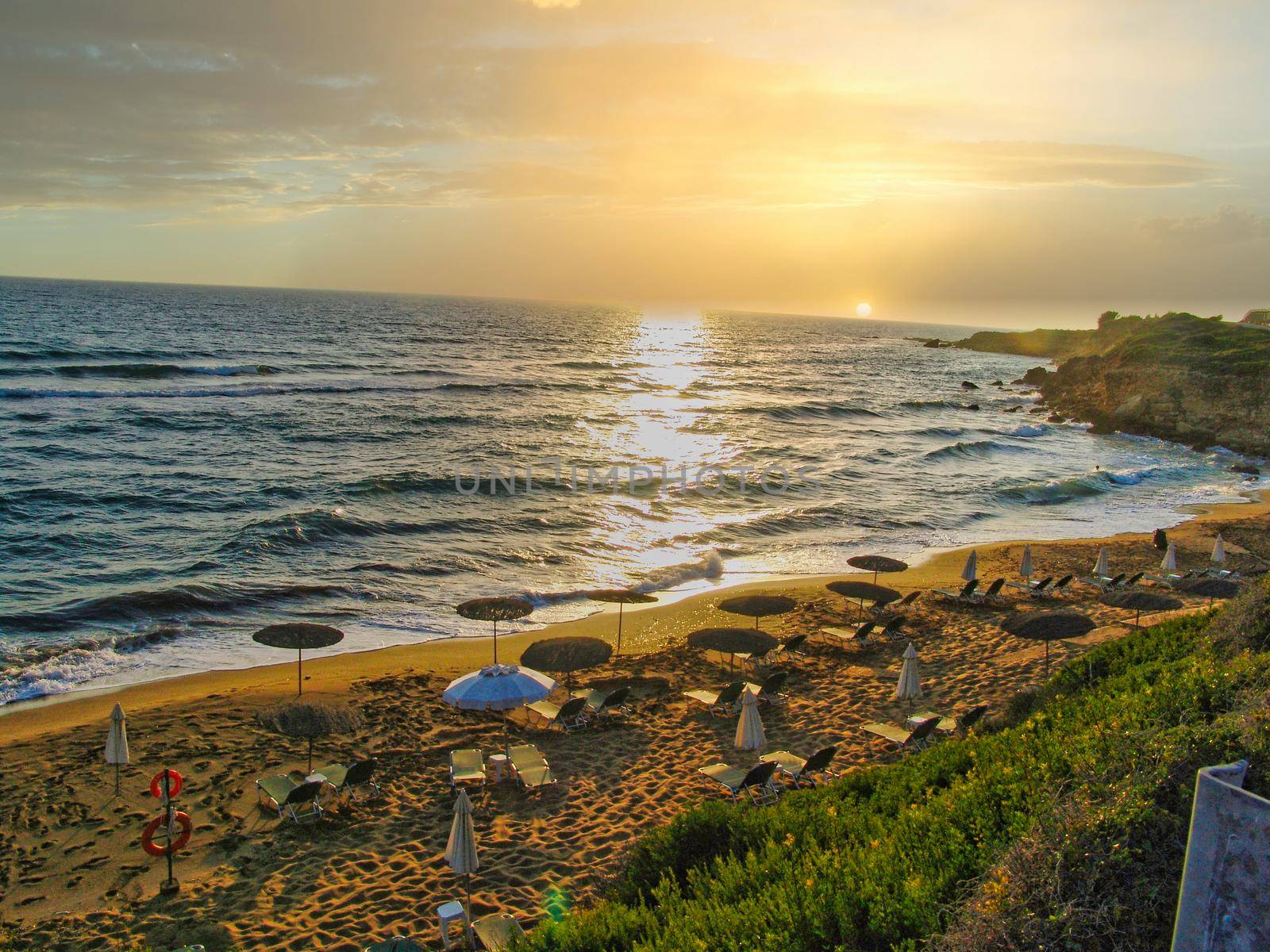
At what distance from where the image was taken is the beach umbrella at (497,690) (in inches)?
437

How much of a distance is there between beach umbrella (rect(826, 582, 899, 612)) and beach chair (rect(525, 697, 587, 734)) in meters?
6.75

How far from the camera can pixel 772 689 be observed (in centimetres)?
1328

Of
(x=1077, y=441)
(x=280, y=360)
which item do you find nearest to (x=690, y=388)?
(x=1077, y=441)

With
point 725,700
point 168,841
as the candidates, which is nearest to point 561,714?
point 725,700

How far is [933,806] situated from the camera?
19.5 feet

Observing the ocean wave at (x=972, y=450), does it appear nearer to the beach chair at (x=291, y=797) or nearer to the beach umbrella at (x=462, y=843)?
the beach chair at (x=291, y=797)

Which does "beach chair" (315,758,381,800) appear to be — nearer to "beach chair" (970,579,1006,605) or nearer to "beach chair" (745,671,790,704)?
"beach chair" (745,671,790,704)

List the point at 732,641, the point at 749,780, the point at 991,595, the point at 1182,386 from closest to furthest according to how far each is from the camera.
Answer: the point at 749,780, the point at 732,641, the point at 991,595, the point at 1182,386

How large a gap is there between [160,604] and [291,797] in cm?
1107

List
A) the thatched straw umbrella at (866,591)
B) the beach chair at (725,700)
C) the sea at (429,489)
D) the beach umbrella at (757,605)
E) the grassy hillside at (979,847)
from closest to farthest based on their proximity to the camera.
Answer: the grassy hillside at (979,847), the beach chair at (725,700), the beach umbrella at (757,605), the thatched straw umbrella at (866,591), the sea at (429,489)

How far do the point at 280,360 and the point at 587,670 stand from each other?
2346 inches

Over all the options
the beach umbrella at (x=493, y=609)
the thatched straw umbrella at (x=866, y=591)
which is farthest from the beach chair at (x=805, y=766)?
the thatched straw umbrella at (x=866, y=591)

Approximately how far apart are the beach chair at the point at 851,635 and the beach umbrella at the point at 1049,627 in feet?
12.4

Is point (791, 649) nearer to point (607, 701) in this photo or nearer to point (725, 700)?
point (725, 700)
